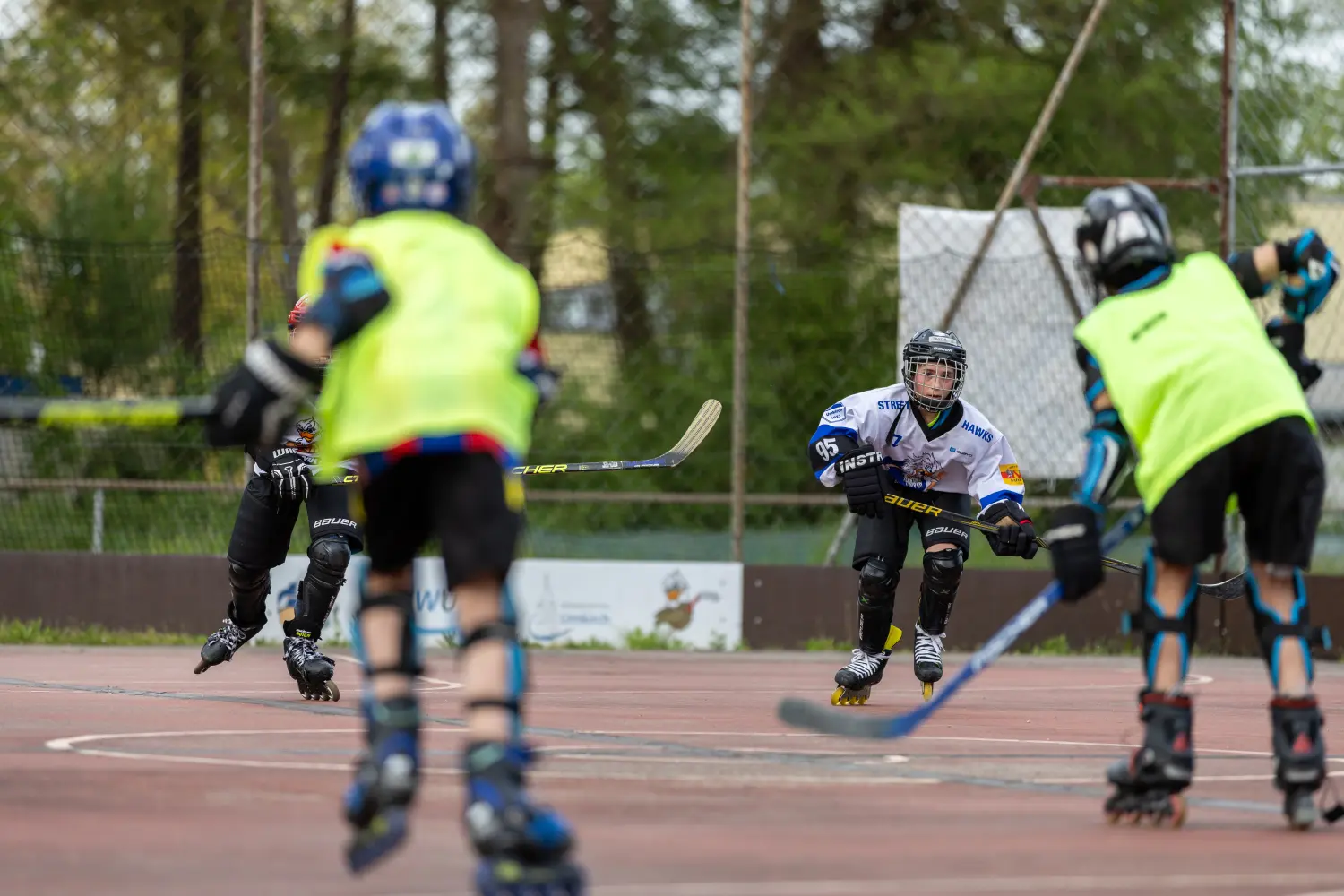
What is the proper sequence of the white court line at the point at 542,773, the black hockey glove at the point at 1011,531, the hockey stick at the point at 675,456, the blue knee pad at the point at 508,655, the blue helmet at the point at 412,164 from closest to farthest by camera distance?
the blue knee pad at the point at 508,655 < the blue helmet at the point at 412,164 < the white court line at the point at 542,773 < the black hockey glove at the point at 1011,531 < the hockey stick at the point at 675,456

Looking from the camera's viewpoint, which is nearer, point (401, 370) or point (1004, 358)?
point (401, 370)

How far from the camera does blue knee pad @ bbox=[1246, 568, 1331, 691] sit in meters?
5.31

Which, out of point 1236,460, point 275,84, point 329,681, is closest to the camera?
point 1236,460

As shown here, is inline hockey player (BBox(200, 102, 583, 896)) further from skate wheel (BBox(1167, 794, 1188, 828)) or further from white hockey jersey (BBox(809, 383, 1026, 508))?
white hockey jersey (BBox(809, 383, 1026, 508))

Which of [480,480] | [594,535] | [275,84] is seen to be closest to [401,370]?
[480,480]

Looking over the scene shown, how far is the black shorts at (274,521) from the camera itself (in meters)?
9.04

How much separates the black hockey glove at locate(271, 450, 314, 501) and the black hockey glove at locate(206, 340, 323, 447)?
476 centimetres

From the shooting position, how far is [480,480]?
4.22m

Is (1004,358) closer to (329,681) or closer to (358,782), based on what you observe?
(329,681)

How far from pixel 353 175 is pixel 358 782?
51.5 inches

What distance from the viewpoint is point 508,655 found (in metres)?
4.15

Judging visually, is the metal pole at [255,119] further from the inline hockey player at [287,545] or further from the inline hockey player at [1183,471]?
the inline hockey player at [1183,471]

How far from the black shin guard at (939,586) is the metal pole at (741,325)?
188 inches

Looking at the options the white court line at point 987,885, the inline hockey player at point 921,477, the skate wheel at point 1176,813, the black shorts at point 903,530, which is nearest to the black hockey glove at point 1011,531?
the inline hockey player at point 921,477
